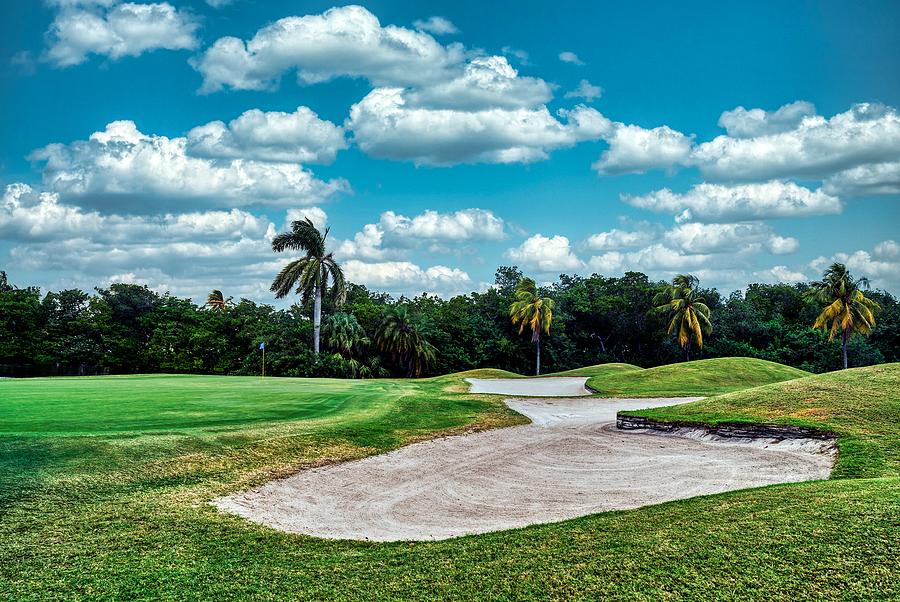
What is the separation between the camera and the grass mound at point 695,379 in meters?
33.2

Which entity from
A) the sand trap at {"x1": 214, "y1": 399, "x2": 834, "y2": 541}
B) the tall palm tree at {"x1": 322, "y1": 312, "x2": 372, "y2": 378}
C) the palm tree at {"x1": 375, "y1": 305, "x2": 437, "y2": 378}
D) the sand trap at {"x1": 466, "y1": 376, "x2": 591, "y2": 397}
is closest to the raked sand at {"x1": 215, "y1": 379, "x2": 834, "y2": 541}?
the sand trap at {"x1": 214, "y1": 399, "x2": 834, "y2": 541}

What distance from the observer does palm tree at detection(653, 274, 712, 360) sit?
206 ft

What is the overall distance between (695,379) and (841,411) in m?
18.9

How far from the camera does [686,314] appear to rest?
63.0 m

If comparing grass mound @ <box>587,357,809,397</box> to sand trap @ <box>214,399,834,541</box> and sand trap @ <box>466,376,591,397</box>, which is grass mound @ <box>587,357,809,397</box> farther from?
sand trap @ <box>214,399,834,541</box>

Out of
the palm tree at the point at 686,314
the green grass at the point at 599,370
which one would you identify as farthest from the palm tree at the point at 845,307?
the green grass at the point at 599,370

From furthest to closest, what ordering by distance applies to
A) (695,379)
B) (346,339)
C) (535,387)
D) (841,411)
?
(346,339), (535,387), (695,379), (841,411)

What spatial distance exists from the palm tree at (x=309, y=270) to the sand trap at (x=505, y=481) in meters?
41.4

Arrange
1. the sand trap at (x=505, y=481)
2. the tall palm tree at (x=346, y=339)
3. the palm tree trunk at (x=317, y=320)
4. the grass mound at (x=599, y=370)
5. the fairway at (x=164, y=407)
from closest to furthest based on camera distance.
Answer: the sand trap at (x=505, y=481) → the fairway at (x=164, y=407) → the grass mound at (x=599, y=370) → the palm tree trunk at (x=317, y=320) → the tall palm tree at (x=346, y=339)

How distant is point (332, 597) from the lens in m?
6.69

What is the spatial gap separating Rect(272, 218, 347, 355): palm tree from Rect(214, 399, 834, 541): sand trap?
4140 cm

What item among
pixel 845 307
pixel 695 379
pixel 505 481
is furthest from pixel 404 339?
pixel 505 481

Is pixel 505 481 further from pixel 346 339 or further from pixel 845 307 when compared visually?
pixel 845 307

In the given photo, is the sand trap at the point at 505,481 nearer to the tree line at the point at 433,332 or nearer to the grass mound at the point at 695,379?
the grass mound at the point at 695,379
